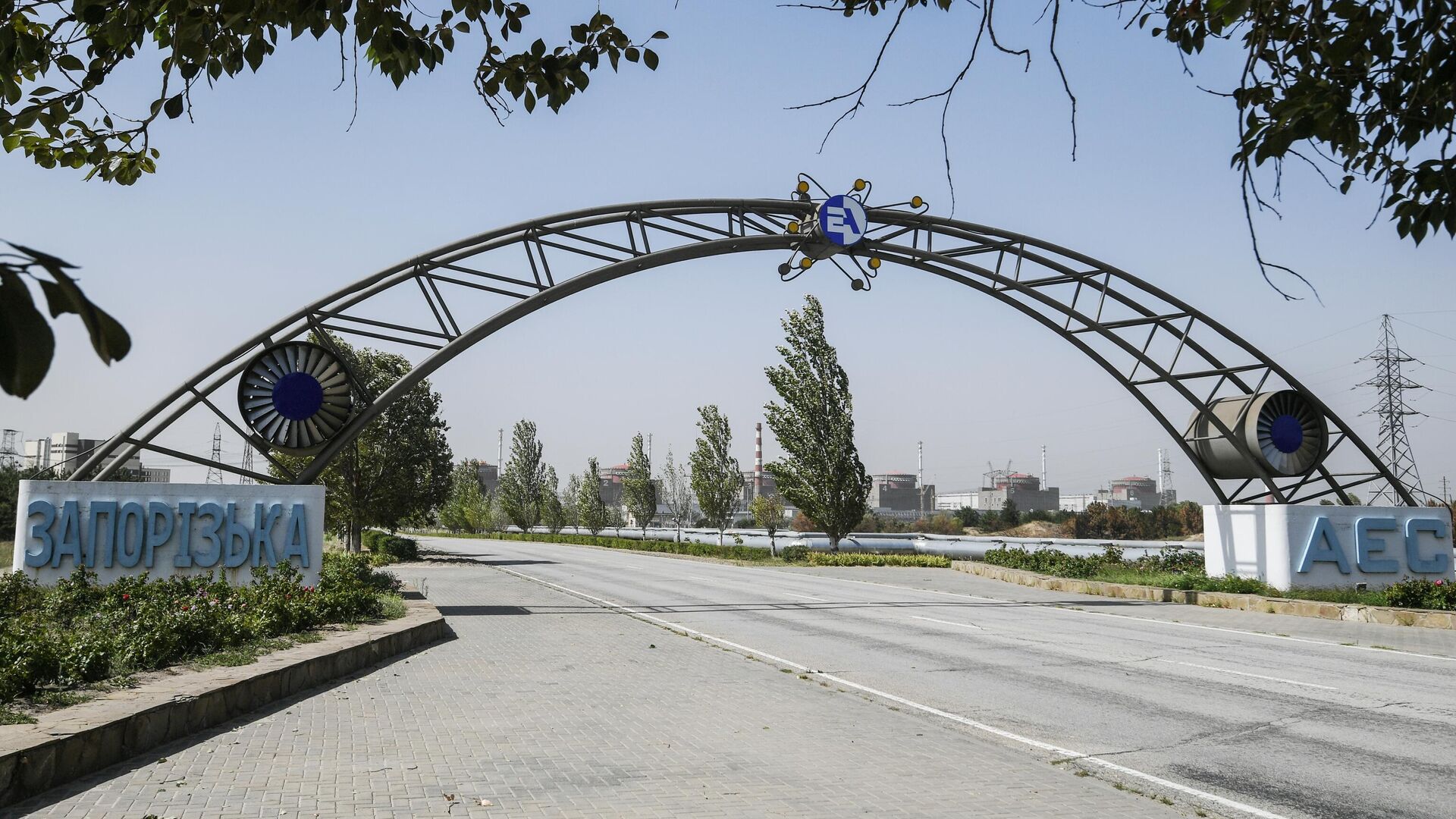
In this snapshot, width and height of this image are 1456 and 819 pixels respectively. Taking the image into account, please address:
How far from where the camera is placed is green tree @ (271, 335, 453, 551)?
3800 cm

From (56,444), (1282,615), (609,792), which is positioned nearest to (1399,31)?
(609,792)

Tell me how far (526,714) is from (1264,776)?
602 cm

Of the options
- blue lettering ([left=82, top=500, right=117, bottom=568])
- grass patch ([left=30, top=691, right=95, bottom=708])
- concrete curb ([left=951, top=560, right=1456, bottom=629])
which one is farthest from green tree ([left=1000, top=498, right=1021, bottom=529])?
grass patch ([left=30, top=691, right=95, bottom=708])

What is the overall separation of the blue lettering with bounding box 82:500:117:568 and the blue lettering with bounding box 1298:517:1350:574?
2293cm

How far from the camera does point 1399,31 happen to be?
4.91m

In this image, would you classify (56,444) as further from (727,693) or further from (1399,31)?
(1399,31)

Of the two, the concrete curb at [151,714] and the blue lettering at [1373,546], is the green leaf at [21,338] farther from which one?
the blue lettering at [1373,546]

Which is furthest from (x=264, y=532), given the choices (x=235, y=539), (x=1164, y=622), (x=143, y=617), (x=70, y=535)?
(x=1164, y=622)

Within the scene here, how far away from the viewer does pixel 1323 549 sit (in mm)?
21531

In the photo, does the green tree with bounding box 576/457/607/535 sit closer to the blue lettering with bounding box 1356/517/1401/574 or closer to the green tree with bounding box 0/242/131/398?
the blue lettering with bounding box 1356/517/1401/574

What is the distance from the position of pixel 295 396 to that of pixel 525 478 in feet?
211

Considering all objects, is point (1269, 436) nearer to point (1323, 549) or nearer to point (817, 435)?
point (1323, 549)

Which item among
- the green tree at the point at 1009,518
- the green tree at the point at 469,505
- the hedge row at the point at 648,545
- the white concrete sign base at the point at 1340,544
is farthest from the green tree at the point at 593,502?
the white concrete sign base at the point at 1340,544

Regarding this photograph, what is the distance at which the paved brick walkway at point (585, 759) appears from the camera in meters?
6.07
